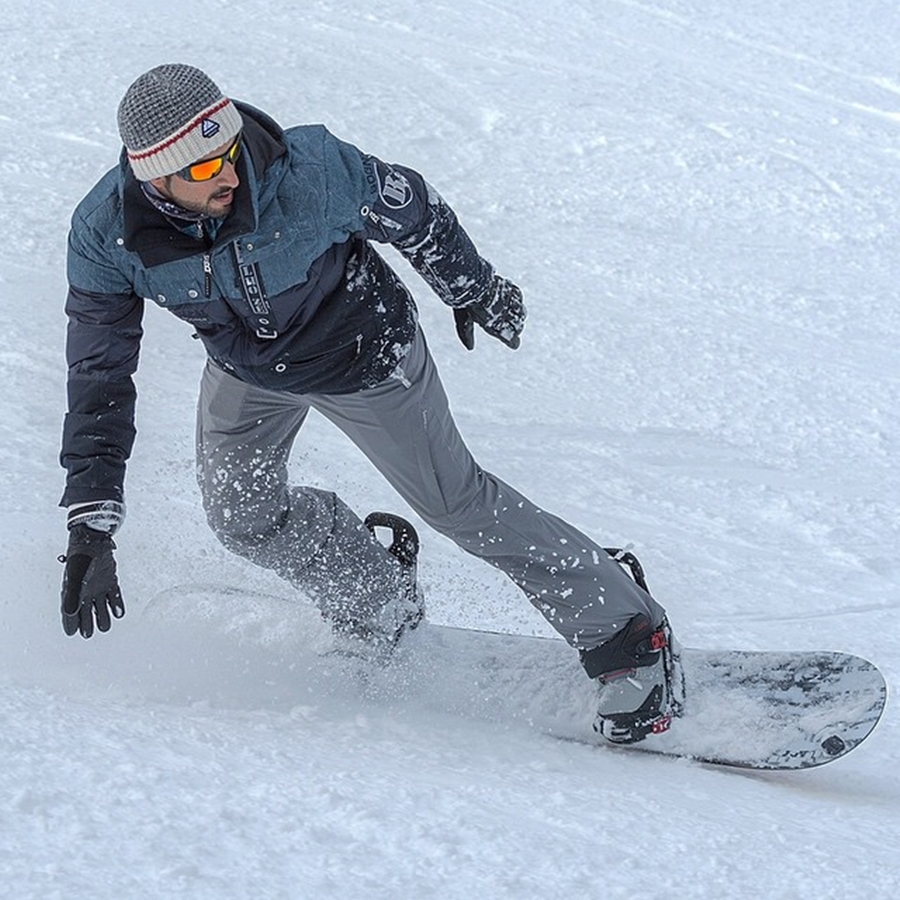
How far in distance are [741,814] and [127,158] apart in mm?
1971

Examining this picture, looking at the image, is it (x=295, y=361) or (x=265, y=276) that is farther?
(x=295, y=361)

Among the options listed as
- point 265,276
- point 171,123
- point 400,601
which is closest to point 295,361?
point 265,276

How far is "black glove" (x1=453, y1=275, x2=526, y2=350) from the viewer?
3426mm

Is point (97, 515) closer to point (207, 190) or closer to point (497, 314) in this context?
point (207, 190)

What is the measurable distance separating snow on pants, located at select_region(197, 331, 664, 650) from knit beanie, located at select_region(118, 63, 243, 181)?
0.74 m

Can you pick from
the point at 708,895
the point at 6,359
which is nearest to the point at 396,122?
the point at 6,359

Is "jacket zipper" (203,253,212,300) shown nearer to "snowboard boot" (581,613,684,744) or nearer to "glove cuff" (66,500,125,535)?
"glove cuff" (66,500,125,535)

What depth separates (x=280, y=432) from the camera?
348 cm

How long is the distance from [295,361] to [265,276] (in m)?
0.27

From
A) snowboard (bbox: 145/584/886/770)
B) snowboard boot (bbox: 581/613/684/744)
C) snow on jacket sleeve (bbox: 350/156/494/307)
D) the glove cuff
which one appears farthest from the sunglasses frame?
snowboard boot (bbox: 581/613/684/744)

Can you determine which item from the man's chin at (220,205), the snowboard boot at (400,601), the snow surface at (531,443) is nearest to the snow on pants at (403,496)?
the snowboard boot at (400,601)

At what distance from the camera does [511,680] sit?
381cm

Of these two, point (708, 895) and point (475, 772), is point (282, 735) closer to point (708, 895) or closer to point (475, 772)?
point (475, 772)

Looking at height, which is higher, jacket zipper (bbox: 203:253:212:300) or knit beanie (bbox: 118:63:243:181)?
knit beanie (bbox: 118:63:243:181)
